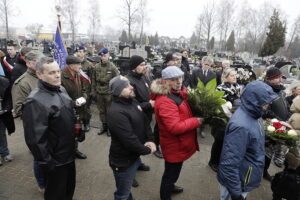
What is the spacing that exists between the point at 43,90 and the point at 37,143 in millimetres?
576

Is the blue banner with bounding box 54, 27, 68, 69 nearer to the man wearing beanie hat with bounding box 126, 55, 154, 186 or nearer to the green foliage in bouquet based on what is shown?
the man wearing beanie hat with bounding box 126, 55, 154, 186

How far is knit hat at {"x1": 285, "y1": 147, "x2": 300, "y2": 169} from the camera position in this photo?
2.72m

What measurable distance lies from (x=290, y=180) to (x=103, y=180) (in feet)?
9.51

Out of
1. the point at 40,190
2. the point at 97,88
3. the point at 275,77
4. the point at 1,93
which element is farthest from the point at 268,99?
the point at 97,88

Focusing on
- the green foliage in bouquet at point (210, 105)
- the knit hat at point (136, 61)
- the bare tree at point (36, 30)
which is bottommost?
the green foliage in bouquet at point (210, 105)

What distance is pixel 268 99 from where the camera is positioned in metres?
2.08

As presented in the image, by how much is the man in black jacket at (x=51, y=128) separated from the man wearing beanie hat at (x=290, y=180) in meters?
2.82

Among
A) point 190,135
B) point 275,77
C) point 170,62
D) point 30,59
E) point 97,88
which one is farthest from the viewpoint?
point 97,88

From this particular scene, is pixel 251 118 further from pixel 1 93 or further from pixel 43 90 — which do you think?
pixel 1 93

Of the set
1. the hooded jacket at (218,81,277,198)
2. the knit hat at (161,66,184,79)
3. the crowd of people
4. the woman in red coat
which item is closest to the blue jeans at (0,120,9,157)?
the crowd of people

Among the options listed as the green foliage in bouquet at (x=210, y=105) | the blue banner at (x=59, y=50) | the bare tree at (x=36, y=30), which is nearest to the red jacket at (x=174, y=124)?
the green foliage in bouquet at (x=210, y=105)

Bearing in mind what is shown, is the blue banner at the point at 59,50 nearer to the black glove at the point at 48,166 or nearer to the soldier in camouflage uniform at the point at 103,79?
the soldier in camouflage uniform at the point at 103,79

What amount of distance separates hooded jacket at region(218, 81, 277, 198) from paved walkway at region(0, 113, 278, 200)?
146 centimetres

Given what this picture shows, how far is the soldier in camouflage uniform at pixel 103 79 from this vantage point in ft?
18.1
